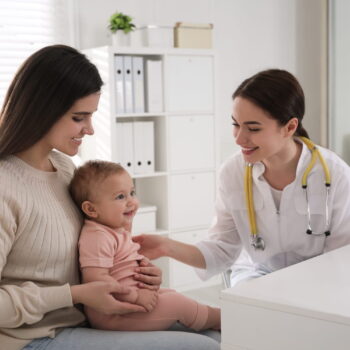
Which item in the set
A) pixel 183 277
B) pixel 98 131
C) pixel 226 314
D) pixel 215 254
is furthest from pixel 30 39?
pixel 226 314

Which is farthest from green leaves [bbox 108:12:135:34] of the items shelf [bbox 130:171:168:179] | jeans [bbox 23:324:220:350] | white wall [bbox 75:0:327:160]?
jeans [bbox 23:324:220:350]

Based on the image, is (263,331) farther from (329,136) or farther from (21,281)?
(329,136)

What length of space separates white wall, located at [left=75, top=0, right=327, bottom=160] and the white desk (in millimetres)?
2772

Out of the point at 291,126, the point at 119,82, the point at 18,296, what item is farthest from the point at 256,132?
the point at 119,82

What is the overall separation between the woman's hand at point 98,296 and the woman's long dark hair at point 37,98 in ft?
1.33

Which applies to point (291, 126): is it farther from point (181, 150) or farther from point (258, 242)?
point (181, 150)

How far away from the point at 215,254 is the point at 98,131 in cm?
161

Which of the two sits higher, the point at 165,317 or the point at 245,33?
the point at 245,33

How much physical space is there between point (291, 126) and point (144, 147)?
65.8 inches

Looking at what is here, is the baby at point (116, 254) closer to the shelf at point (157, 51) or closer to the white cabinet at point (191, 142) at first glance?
the shelf at point (157, 51)

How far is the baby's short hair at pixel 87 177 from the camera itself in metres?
1.84

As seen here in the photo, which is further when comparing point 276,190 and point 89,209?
point 276,190

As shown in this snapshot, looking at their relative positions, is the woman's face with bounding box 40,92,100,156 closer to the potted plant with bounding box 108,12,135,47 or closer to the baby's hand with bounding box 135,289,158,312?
the baby's hand with bounding box 135,289,158,312

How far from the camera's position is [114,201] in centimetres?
185
